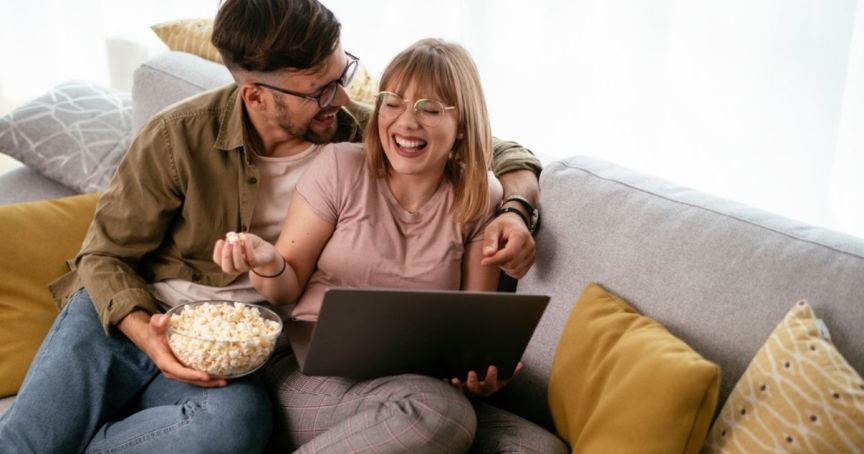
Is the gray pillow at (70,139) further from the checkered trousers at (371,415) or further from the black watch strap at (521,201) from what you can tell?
the black watch strap at (521,201)

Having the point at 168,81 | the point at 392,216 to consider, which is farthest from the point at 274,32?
the point at 168,81

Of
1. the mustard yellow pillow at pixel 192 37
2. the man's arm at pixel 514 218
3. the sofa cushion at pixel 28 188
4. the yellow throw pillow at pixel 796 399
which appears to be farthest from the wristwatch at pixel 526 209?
the sofa cushion at pixel 28 188

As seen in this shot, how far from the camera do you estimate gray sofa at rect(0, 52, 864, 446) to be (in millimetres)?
1502

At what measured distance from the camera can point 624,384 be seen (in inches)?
59.7

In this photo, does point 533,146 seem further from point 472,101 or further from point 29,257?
point 29,257

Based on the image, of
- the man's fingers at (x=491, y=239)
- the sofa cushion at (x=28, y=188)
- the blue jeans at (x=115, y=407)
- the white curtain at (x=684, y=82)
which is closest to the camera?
the blue jeans at (x=115, y=407)

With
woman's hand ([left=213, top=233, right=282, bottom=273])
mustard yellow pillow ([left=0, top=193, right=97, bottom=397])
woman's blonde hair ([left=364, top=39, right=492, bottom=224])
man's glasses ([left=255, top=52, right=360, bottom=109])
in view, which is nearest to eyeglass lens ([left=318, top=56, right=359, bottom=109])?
man's glasses ([left=255, top=52, right=360, bottom=109])

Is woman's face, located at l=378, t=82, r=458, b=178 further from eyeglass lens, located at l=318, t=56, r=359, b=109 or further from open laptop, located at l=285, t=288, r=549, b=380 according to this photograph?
open laptop, located at l=285, t=288, r=549, b=380

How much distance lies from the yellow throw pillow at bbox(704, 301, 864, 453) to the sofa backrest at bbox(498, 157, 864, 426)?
0.25 feet

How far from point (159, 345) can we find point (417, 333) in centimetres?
51

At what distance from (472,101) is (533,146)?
1088 mm

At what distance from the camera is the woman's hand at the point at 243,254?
161 cm

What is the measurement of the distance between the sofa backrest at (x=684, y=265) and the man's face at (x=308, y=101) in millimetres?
471

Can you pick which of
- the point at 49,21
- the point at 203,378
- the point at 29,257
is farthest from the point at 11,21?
the point at 203,378
